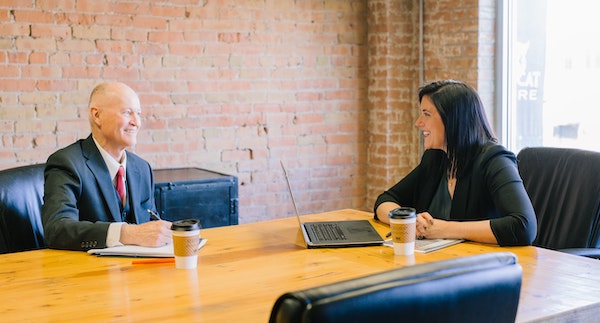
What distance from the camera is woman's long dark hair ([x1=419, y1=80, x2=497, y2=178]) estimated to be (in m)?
3.11

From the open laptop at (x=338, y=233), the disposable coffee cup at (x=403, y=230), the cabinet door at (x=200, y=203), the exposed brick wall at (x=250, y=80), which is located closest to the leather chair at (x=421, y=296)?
the disposable coffee cup at (x=403, y=230)

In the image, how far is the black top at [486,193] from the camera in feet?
8.92

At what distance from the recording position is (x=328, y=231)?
9.62ft

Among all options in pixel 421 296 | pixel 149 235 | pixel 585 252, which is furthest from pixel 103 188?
pixel 421 296

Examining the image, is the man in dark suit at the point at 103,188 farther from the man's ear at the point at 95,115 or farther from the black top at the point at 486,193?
the black top at the point at 486,193

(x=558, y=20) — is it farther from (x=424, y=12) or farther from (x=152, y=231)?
(x=152, y=231)

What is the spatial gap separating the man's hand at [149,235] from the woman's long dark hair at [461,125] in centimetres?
121

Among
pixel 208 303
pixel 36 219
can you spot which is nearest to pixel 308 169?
pixel 36 219

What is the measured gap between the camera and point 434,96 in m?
3.20

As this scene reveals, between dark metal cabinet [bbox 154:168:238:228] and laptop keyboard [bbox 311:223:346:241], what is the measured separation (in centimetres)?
152

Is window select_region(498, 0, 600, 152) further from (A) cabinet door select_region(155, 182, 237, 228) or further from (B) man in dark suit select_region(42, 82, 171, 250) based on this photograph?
(B) man in dark suit select_region(42, 82, 171, 250)

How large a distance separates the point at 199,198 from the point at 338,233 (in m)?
1.73

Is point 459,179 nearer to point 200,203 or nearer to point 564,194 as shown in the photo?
point 564,194

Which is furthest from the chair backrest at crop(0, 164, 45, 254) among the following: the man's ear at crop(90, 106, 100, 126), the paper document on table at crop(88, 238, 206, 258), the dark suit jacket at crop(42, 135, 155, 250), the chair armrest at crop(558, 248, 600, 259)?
the chair armrest at crop(558, 248, 600, 259)
